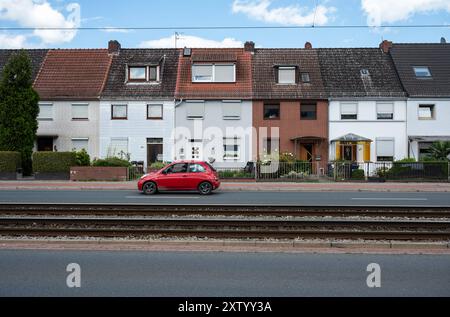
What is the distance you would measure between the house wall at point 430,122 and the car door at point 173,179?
69.5 ft

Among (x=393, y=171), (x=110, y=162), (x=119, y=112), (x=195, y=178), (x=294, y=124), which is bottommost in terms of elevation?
(x=195, y=178)

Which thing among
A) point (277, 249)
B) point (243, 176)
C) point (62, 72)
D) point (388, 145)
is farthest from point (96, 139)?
point (277, 249)

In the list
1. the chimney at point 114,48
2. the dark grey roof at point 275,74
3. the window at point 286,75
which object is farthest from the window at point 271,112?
the chimney at point 114,48

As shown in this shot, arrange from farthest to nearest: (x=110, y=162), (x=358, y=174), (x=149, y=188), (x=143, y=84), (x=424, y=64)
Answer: (x=424, y=64) → (x=143, y=84) → (x=110, y=162) → (x=358, y=174) → (x=149, y=188)

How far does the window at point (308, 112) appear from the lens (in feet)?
110

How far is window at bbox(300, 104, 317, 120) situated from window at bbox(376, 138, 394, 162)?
5.38m

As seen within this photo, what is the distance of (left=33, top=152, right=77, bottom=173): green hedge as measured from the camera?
2752cm

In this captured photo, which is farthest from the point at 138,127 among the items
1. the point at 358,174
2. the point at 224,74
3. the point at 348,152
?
the point at 358,174

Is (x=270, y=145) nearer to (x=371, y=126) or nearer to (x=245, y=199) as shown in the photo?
(x=371, y=126)

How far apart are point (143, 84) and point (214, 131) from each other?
22.5 ft

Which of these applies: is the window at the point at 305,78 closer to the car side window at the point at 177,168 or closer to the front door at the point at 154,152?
the front door at the point at 154,152

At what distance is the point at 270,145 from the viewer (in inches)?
1324

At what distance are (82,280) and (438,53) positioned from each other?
3759 cm

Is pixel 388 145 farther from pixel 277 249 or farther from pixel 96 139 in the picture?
pixel 277 249
